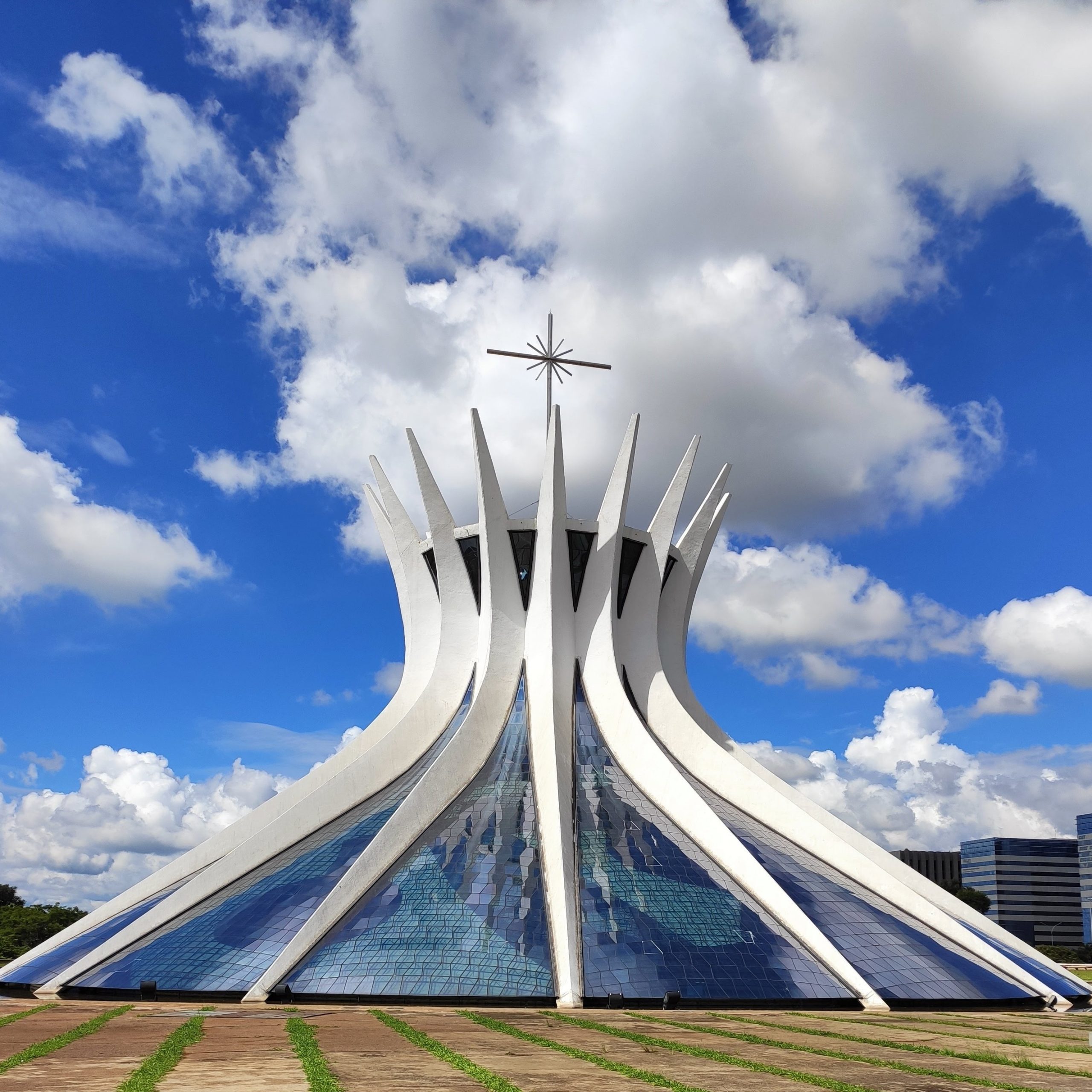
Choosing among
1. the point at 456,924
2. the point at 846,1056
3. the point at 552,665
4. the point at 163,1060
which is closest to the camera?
the point at 163,1060

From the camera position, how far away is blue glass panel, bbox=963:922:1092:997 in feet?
70.6

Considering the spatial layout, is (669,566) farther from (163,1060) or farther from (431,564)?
(163,1060)

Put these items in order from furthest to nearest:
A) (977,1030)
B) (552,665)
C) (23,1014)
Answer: (552,665), (23,1014), (977,1030)

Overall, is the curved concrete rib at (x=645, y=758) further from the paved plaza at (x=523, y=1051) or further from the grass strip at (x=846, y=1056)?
the grass strip at (x=846, y=1056)

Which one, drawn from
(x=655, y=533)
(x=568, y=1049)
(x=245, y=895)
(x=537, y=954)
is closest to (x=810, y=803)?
(x=655, y=533)

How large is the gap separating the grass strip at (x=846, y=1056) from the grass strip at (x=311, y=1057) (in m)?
5.61

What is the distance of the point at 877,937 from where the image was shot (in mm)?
20906

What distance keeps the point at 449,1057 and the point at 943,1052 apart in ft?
20.8

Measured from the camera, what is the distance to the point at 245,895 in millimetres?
22328

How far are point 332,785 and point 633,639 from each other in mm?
10161

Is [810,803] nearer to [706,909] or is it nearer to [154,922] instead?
[706,909]

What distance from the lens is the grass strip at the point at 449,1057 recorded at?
900 centimetres

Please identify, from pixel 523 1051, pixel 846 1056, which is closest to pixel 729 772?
pixel 846 1056

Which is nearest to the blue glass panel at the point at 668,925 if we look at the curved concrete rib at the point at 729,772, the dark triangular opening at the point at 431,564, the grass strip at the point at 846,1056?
the grass strip at the point at 846,1056
